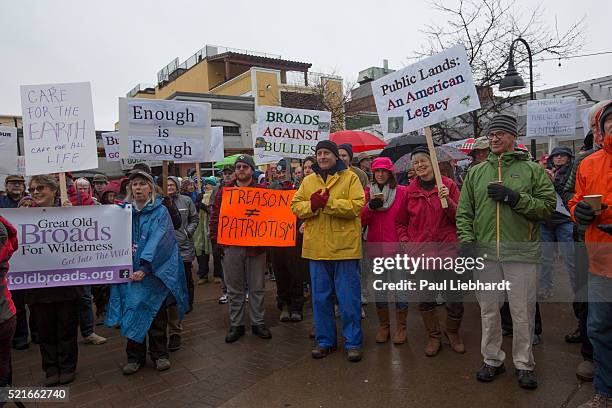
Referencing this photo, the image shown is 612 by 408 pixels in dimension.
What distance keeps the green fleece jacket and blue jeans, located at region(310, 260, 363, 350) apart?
1.13 meters

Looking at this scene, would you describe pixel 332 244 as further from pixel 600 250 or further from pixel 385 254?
pixel 600 250

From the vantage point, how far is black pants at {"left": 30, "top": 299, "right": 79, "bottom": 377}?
3.87 meters

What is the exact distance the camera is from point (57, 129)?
13.9ft

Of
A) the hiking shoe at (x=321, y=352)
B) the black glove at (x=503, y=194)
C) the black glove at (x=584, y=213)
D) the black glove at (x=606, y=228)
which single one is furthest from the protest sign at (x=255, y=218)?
the black glove at (x=606, y=228)

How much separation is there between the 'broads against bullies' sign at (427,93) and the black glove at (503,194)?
1.21 m

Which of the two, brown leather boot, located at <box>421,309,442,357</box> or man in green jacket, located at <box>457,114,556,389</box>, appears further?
brown leather boot, located at <box>421,309,442,357</box>

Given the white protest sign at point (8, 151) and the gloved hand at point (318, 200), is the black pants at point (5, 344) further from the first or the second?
the white protest sign at point (8, 151)

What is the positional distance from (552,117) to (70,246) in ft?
29.8

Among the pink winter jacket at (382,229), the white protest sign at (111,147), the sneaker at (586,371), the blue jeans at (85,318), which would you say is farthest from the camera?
the white protest sign at (111,147)

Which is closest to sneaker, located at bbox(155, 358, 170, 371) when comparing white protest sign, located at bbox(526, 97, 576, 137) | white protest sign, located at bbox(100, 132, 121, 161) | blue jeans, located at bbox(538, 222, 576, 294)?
blue jeans, located at bbox(538, 222, 576, 294)

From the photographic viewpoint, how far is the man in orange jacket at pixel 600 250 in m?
2.78

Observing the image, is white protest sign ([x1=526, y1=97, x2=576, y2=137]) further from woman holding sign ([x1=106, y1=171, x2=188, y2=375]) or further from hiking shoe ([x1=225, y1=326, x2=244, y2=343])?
woman holding sign ([x1=106, y1=171, x2=188, y2=375])

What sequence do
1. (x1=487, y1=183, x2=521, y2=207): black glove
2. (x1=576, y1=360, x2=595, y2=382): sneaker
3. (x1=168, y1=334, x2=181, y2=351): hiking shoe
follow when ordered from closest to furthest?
(x1=487, y1=183, x2=521, y2=207): black glove, (x1=576, y1=360, x2=595, y2=382): sneaker, (x1=168, y1=334, x2=181, y2=351): hiking shoe

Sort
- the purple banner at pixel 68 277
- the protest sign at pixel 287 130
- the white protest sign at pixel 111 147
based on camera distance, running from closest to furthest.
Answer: the purple banner at pixel 68 277
the protest sign at pixel 287 130
the white protest sign at pixel 111 147
